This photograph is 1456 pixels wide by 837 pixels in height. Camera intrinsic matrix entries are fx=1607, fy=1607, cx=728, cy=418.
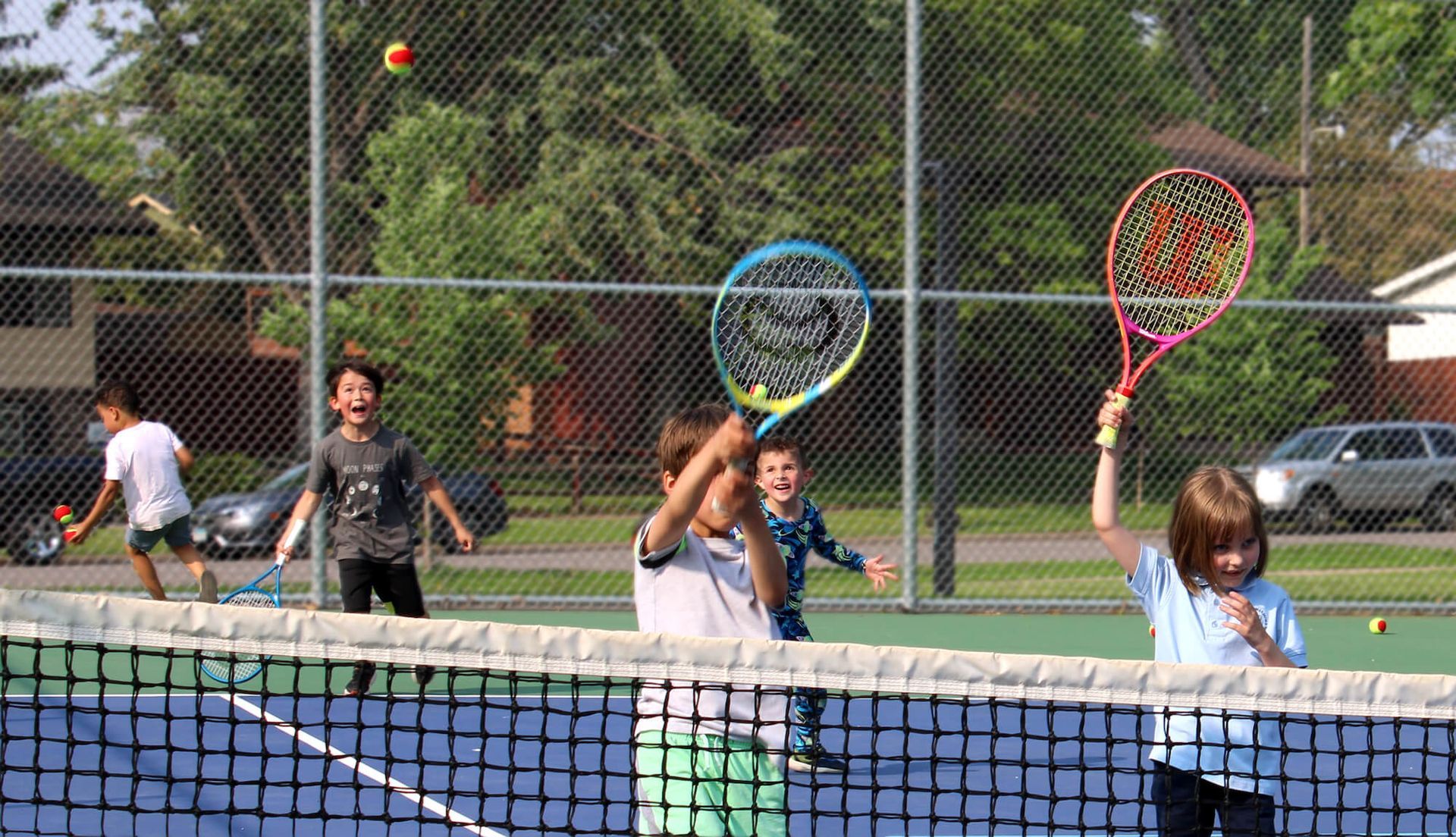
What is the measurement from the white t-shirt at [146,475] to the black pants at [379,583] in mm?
1247

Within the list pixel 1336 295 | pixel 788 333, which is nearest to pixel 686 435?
pixel 788 333

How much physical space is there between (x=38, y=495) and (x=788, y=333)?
32.0 feet

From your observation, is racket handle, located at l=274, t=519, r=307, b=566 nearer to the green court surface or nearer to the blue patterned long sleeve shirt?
the green court surface

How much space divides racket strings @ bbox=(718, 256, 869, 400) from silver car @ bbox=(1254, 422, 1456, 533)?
10.8 m

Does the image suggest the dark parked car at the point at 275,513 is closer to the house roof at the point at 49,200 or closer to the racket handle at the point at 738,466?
the house roof at the point at 49,200

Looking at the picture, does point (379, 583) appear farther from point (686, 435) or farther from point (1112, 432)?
point (1112, 432)

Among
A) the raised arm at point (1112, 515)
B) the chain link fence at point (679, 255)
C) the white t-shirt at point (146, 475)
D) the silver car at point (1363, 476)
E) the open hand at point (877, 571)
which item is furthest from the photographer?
the silver car at point (1363, 476)

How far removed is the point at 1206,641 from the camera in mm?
3293

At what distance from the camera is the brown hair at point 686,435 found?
3.20m

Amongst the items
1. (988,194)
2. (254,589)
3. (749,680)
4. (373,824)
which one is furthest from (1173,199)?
(988,194)

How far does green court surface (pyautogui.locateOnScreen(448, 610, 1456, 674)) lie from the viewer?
798 centimetres

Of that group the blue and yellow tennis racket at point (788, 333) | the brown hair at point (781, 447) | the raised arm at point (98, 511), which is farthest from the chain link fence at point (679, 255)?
the blue and yellow tennis racket at point (788, 333)

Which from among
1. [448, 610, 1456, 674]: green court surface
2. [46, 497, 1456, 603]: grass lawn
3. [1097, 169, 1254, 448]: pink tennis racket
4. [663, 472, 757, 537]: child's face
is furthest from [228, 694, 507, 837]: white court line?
[46, 497, 1456, 603]: grass lawn

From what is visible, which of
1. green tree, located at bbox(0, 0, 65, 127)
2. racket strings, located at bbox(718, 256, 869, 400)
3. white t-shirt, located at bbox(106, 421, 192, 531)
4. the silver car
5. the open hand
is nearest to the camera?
racket strings, located at bbox(718, 256, 869, 400)
